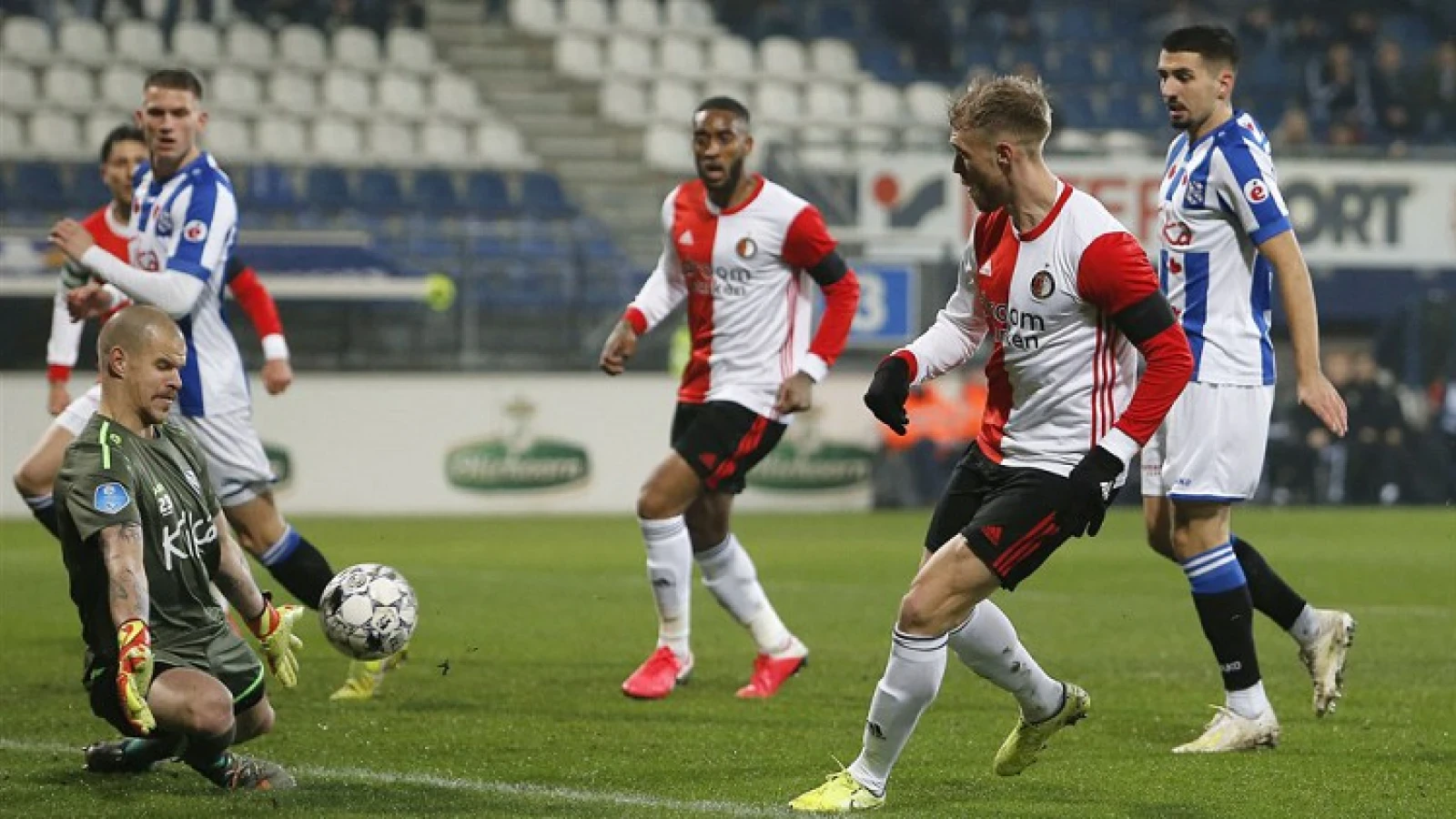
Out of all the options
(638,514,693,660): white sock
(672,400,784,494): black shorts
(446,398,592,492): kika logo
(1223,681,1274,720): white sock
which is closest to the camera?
(1223,681,1274,720): white sock

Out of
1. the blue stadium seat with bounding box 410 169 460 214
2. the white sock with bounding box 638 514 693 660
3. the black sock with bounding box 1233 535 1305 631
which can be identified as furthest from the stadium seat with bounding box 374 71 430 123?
the black sock with bounding box 1233 535 1305 631

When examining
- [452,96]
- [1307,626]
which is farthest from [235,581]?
[452,96]

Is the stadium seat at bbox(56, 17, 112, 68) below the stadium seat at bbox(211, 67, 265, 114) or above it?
above

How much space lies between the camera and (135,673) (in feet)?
17.0

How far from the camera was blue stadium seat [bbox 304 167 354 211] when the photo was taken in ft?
73.6

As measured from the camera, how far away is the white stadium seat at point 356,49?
82.5 feet

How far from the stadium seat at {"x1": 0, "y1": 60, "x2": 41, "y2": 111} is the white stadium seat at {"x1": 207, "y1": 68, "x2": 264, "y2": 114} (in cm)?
181

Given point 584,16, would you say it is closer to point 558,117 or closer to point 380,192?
point 558,117

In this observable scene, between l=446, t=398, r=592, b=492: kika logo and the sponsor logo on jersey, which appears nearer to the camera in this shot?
the sponsor logo on jersey

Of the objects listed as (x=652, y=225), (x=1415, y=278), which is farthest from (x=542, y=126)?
(x=1415, y=278)

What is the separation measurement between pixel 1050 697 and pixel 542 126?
66.2 ft

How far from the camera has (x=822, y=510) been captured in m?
20.6

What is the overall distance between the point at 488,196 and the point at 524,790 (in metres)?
17.7

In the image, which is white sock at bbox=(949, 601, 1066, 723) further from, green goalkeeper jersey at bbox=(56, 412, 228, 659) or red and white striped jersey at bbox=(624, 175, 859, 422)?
red and white striped jersey at bbox=(624, 175, 859, 422)
